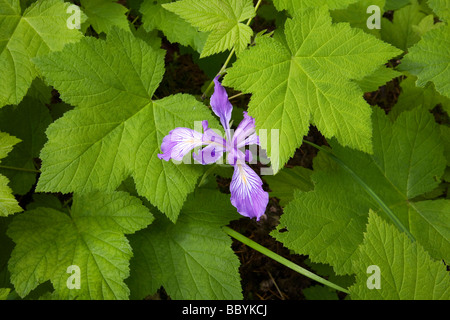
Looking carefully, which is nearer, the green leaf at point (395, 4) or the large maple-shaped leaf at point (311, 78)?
the large maple-shaped leaf at point (311, 78)

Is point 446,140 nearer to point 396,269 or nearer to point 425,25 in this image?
point 425,25

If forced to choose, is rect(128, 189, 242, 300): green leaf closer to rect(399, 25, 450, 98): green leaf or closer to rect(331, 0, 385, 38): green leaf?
rect(399, 25, 450, 98): green leaf

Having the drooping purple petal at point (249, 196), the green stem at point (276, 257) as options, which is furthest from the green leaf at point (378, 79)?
the green stem at point (276, 257)

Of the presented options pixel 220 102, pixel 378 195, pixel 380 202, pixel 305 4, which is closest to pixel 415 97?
pixel 378 195

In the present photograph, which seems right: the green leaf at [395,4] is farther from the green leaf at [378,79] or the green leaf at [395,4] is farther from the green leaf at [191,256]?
the green leaf at [191,256]
